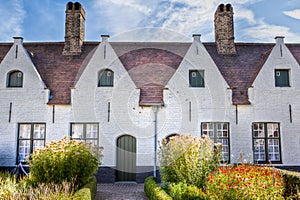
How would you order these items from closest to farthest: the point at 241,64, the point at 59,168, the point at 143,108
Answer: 1. the point at 59,168
2. the point at 143,108
3. the point at 241,64

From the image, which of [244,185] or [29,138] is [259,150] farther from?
[29,138]

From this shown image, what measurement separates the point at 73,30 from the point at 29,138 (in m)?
6.28

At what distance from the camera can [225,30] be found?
1627 cm

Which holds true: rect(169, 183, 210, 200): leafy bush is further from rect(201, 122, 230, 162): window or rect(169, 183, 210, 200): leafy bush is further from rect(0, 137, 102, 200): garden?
rect(201, 122, 230, 162): window

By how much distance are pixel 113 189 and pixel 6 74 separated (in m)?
7.94

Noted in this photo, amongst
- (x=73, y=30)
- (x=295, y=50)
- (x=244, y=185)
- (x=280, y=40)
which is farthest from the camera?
(x=295, y=50)

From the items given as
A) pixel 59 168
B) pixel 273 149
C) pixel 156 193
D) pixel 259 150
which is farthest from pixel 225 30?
pixel 59 168

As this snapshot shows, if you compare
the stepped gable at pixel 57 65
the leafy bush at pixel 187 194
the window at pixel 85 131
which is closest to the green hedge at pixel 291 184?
the leafy bush at pixel 187 194

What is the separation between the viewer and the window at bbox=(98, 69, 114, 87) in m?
14.7

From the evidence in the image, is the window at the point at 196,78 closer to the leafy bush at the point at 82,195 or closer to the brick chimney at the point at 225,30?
the brick chimney at the point at 225,30

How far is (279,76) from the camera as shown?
14875mm

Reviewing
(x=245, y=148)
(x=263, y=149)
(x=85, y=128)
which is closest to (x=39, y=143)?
(x=85, y=128)

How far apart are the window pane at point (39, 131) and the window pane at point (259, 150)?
10.5 m

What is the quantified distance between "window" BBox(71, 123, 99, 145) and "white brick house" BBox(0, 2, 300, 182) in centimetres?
5
